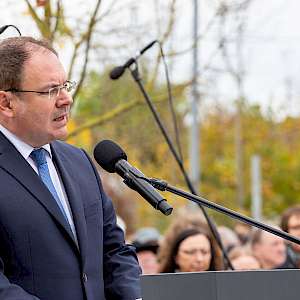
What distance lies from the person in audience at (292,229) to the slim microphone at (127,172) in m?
4.24

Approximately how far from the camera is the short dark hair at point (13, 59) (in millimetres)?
3881

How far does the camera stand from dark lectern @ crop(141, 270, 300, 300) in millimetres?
3262

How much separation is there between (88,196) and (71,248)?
318 mm

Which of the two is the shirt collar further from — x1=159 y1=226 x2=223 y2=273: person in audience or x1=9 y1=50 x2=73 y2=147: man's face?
x1=159 y1=226 x2=223 y2=273: person in audience

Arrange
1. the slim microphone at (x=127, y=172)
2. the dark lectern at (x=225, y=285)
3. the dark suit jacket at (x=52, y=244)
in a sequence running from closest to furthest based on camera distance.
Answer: the dark lectern at (x=225, y=285) → the slim microphone at (x=127, y=172) → the dark suit jacket at (x=52, y=244)

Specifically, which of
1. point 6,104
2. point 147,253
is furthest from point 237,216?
point 147,253

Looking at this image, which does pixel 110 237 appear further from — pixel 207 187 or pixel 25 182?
pixel 207 187

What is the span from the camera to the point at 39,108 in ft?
12.6

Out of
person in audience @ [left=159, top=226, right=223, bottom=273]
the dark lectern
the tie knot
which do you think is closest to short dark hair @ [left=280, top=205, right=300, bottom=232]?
person in audience @ [left=159, top=226, right=223, bottom=273]

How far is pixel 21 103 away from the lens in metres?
3.89

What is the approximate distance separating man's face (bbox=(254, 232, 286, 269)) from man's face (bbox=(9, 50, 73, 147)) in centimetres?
540

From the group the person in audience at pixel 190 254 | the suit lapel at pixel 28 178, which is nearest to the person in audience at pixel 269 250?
the person in audience at pixel 190 254

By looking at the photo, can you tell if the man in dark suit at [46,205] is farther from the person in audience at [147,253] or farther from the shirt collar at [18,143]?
the person in audience at [147,253]

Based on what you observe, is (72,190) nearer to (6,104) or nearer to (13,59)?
(6,104)
